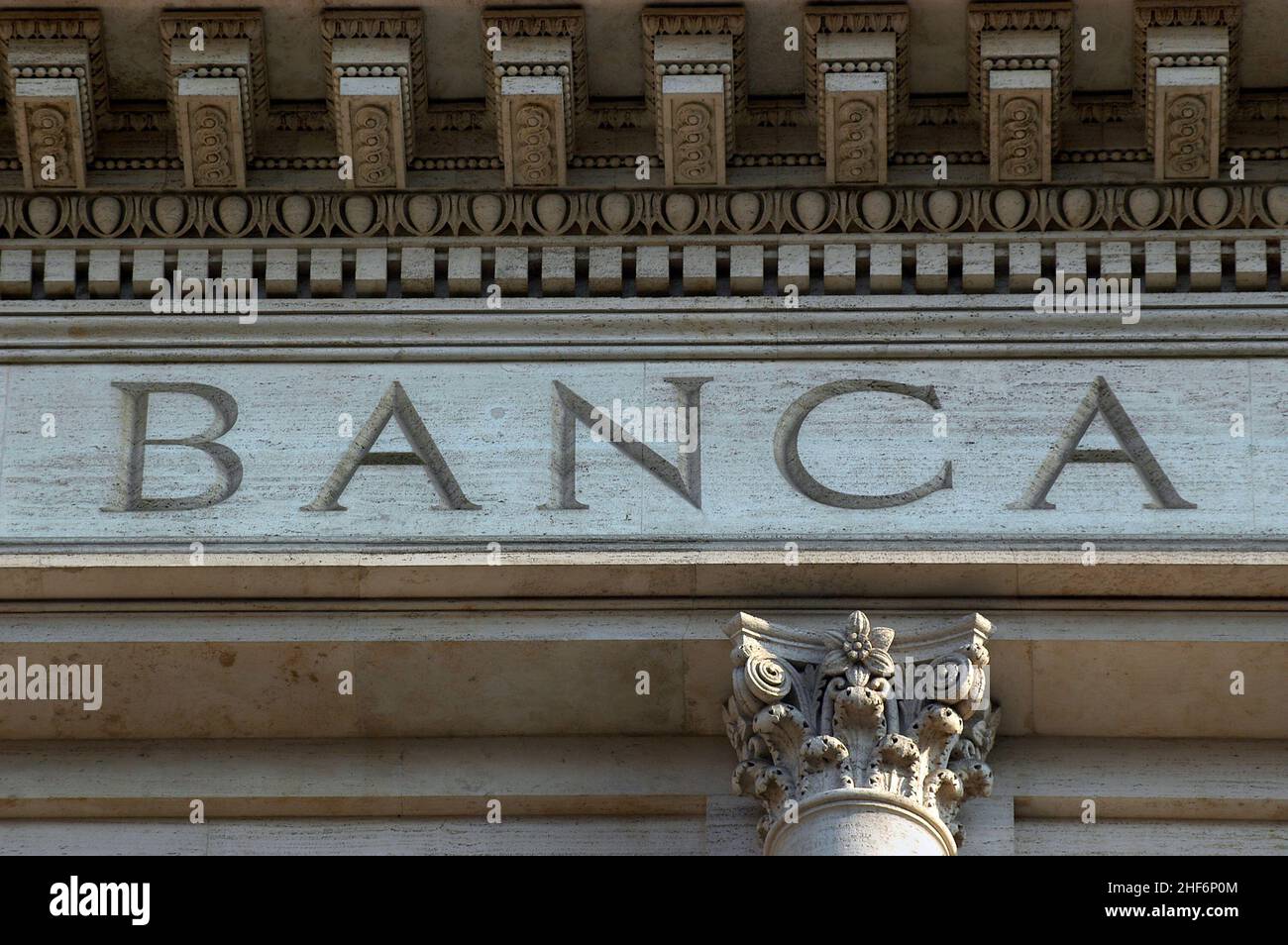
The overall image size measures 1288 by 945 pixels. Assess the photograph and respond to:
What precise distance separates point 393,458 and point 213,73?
2.12 meters

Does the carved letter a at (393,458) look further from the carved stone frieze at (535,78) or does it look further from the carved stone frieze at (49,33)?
the carved stone frieze at (49,33)

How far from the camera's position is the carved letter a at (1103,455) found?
1394cm

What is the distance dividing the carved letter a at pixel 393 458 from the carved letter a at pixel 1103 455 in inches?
99.6

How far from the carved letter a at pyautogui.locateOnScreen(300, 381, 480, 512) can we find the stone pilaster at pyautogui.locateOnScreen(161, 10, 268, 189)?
1.53 m

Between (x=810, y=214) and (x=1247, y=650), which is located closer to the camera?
(x=1247, y=650)

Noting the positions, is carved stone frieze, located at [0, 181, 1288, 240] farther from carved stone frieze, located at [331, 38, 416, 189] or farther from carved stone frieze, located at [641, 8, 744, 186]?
carved stone frieze, located at [641, 8, 744, 186]

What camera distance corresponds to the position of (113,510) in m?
14.1

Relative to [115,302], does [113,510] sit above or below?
below

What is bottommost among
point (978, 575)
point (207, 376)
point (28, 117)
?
point (978, 575)

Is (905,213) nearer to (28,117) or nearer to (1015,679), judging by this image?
(1015,679)

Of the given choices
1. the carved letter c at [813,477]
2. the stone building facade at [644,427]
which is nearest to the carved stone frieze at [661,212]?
the stone building facade at [644,427]
